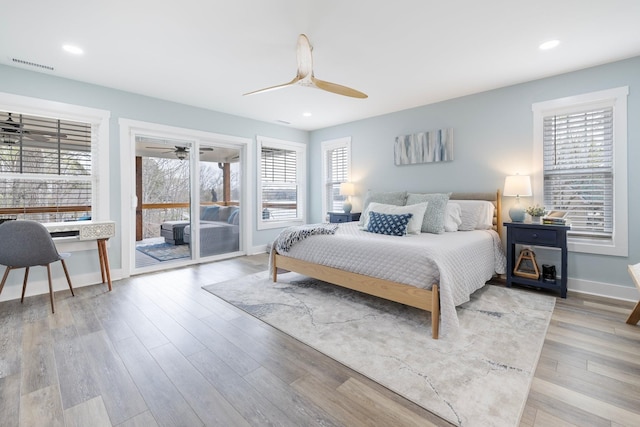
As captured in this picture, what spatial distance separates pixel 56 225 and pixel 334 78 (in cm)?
356

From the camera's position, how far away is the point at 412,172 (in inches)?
187

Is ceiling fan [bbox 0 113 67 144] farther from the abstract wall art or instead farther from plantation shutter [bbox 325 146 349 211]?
the abstract wall art

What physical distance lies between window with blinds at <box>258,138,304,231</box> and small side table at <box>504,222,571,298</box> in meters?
3.92

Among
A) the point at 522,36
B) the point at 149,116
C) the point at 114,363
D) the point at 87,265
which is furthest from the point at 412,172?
the point at 87,265

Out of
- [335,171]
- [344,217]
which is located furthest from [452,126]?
[335,171]

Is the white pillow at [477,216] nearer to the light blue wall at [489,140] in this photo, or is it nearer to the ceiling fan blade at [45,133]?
the light blue wall at [489,140]

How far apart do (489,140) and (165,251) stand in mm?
5247

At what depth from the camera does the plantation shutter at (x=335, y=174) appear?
5.81 meters

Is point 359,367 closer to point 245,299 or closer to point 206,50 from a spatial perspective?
point 245,299

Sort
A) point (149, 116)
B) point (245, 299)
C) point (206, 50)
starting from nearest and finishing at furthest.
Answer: point (206, 50) → point (245, 299) → point (149, 116)

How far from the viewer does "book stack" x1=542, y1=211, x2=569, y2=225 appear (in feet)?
10.5

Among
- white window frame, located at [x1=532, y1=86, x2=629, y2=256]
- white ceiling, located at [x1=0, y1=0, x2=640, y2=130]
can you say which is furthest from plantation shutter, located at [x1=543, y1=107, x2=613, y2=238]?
white ceiling, located at [x1=0, y1=0, x2=640, y2=130]

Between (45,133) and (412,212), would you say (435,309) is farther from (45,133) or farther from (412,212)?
(45,133)

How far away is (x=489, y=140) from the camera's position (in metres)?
3.96
